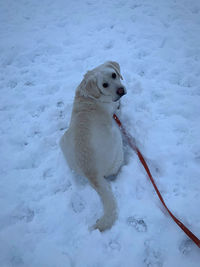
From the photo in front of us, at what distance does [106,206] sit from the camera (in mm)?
1861

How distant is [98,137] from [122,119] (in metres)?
0.96

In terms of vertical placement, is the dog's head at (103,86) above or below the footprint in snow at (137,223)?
above

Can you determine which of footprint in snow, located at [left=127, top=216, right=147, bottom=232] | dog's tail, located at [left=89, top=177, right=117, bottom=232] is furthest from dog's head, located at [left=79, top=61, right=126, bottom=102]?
footprint in snow, located at [left=127, top=216, right=147, bottom=232]

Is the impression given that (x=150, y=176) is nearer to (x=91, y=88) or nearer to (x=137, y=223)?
(x=137, y=223)

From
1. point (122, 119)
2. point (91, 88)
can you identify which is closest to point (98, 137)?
point (91, 88)

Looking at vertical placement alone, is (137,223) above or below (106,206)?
below

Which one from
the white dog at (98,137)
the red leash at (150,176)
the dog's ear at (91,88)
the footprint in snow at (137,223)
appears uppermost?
the dog's ear at (91,88)

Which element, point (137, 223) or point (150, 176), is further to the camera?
point (150, 176)

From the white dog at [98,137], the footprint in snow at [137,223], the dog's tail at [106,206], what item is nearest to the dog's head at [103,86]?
the white dog at [98,137]

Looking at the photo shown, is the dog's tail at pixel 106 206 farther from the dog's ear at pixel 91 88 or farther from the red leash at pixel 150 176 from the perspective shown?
the dog's ear at pixel 91 88

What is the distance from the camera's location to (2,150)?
112 inches

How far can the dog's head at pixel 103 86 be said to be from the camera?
2.39 metres

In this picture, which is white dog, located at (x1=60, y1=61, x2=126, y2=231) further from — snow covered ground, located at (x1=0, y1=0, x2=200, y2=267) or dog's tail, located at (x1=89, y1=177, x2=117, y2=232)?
snow covered ground, located at (x1=0, y1=0, x2=200, y2=267)

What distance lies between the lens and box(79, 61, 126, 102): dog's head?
2.39 meters
